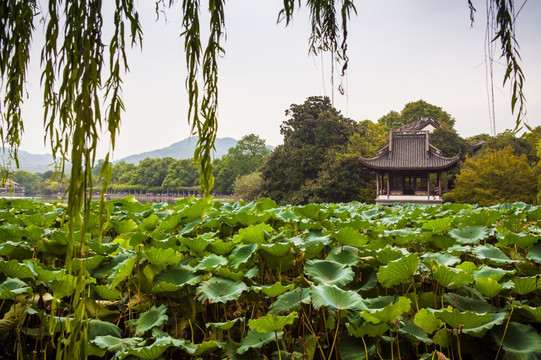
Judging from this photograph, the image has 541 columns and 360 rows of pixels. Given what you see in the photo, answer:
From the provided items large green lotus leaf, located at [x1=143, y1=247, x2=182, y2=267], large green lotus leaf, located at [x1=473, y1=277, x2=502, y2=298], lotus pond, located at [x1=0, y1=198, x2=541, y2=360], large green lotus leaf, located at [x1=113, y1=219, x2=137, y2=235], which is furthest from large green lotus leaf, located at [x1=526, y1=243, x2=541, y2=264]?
large green lotus leaf, located at [x1=113, y1=219, x2=137, y2=235]

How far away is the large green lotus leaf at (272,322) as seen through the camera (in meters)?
0.90

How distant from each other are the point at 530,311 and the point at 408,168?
1865 centimetres

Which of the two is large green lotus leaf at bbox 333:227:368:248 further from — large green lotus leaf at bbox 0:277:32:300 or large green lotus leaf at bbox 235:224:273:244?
large green lotus leaf at bbox 0:277:32:300

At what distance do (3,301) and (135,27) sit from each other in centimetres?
86

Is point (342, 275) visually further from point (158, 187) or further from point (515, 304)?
point (158, 187)

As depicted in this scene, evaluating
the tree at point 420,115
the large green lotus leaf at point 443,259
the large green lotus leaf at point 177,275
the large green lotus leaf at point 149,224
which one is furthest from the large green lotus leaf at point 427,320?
the tree at point 420,115

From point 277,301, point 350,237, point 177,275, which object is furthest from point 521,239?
point 177,275

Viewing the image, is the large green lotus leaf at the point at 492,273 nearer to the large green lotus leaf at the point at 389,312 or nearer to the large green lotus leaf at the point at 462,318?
the large green lotus leaf at the point at 462,318

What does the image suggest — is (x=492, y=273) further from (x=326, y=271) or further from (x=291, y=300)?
(x=291, y=300)

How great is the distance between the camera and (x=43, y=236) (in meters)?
1.67

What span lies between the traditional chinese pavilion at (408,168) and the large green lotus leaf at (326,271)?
17.2 m

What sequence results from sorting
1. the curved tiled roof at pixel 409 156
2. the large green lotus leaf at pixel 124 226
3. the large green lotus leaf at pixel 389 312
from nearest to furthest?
the large green lotus leaf at pixel 389 312
the large green lotus leaf at pixel 124 226
the curved tiled roof at pixel 409 156

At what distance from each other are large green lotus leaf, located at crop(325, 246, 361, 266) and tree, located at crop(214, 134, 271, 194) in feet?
120

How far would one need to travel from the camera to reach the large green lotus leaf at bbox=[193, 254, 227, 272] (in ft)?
3.98
